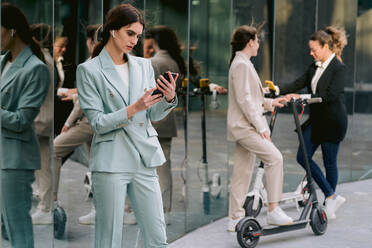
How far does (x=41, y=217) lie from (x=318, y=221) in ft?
9.35

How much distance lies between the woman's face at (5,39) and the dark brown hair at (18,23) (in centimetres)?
2

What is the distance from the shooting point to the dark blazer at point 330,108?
646 cm

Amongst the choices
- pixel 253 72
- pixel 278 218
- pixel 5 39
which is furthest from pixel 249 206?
pixel 5 39

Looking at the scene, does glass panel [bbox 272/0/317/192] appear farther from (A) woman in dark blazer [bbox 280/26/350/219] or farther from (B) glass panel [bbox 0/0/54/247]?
(B) glass panel [bbox 0/0/54/247]

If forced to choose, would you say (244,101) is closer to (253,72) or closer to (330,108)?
(253,72)

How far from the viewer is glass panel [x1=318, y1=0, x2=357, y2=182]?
859cm

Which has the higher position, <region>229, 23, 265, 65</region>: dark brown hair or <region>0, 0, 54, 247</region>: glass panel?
<region>229, 23, 265, 65</region>: dark brown hair

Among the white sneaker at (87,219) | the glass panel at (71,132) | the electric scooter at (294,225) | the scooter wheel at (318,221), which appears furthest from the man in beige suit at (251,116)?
the white sneaker at (87,219)

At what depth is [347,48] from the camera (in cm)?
877

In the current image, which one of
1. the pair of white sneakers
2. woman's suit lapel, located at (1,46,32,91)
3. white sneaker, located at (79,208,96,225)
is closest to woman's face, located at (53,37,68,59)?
woman's suit lapel, located at (1,46,32,91)

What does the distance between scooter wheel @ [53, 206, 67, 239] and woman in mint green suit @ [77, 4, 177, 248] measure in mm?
731

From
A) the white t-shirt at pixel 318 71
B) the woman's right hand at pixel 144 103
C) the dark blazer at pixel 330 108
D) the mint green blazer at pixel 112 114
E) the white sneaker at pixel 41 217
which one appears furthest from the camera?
the white t-shirt at pixel 318 71

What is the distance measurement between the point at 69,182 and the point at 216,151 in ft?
9.14

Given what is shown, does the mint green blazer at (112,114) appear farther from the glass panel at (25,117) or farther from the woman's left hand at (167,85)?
the glass panel at (25,117)
